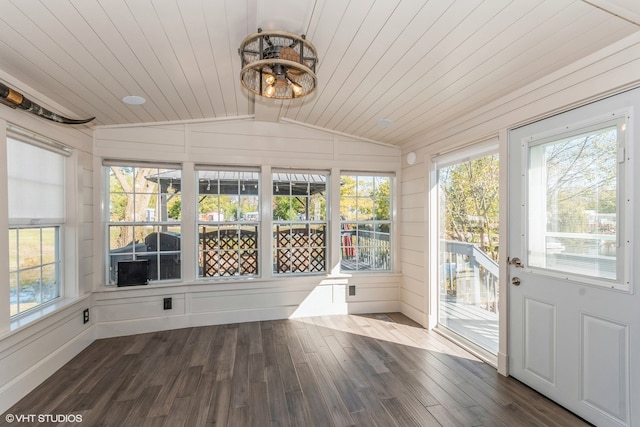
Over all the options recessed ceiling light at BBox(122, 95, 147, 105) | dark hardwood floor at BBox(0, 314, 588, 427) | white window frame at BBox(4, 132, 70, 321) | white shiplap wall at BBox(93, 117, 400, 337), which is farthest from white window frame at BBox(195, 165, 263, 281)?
white window frame at BBox(4, 132, 70, 321)

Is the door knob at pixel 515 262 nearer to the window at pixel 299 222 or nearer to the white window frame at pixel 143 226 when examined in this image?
the window at pixel 299 222

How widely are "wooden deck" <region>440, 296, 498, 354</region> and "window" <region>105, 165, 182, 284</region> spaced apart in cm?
324

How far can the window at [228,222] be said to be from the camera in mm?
3787

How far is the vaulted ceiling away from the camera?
1613 millimetres

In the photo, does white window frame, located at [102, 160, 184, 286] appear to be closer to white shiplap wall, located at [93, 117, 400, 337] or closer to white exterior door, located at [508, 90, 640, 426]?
white shiplap wall, located at [93, 117, 400, 337]

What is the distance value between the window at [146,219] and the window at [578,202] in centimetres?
365

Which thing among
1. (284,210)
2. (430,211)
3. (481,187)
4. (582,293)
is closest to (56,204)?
(284,210)

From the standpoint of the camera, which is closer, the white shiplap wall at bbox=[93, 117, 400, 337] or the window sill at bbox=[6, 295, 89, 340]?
the window sill at bbox=[6, 295, 89, 340]

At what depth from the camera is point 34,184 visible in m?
2.51

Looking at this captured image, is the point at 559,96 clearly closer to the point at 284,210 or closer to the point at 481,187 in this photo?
the point at 481,187

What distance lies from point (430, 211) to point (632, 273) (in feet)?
6.35

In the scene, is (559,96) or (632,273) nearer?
(632,273)

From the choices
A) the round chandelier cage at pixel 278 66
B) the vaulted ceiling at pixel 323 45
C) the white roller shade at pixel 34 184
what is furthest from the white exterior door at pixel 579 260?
the white roller shade at pixel 34 184

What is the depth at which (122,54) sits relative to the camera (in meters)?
2.05
